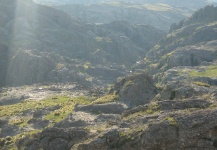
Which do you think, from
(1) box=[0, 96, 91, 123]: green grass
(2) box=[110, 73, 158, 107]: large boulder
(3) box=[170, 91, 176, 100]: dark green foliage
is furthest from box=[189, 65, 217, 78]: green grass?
(3) box=[170, 91, 176, 100]: dark green foliage

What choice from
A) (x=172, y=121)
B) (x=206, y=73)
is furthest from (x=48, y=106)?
(x=206, y=73)

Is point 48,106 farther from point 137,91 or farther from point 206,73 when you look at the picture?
point 206,73

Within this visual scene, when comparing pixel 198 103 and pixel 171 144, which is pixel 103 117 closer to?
pixel 198 103

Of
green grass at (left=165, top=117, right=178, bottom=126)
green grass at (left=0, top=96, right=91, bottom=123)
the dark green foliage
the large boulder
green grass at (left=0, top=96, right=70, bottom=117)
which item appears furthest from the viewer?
green grass at (left=0, top=96, right=70, bottom=117)

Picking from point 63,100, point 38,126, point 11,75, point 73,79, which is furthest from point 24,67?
point 38,126

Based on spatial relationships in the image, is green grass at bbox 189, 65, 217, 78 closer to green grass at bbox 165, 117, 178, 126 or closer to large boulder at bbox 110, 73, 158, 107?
large boulder at bbox 110, 73, 158, 107

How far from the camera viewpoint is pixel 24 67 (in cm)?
19475

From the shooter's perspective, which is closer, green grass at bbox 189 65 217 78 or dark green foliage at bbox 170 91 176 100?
dark green foliage at bbox 170 91 176 100

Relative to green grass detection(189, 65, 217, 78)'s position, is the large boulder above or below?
above

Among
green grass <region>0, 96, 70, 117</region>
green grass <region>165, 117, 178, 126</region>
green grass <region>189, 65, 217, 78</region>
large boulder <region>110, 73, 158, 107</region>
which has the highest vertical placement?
green grass <region>165, 117, 178, 126</region>

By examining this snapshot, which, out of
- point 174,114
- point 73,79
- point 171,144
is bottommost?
point 73,79

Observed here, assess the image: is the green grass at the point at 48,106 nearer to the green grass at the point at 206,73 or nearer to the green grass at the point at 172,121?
the green grass at the point at 172,121

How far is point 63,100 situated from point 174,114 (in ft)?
266

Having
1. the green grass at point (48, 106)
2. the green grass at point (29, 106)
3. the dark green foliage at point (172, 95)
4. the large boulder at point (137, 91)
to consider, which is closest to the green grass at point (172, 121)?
the dark green foliage at point (172, 95)
